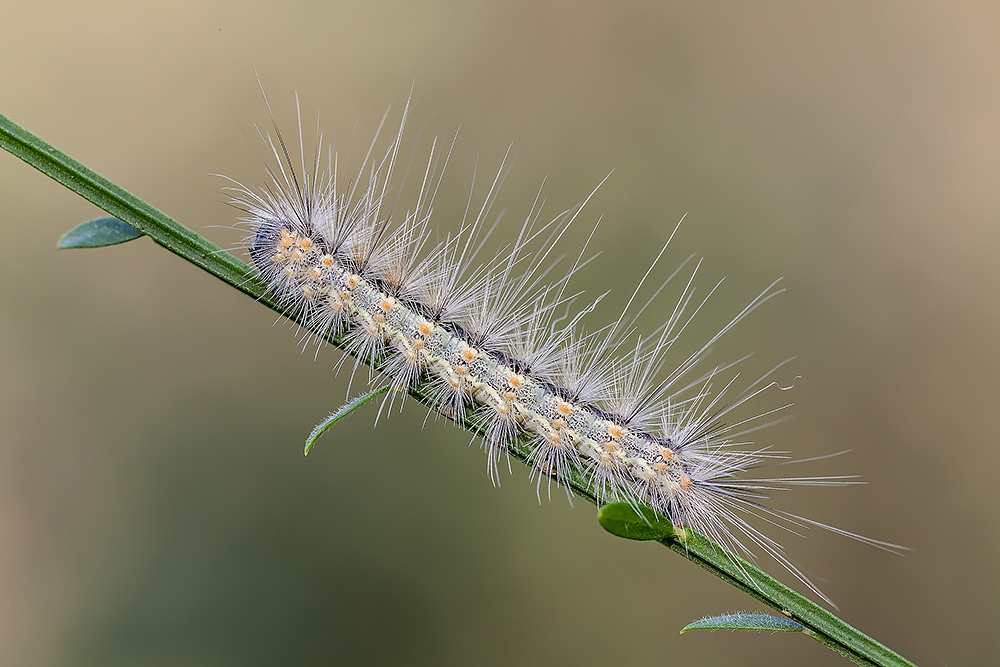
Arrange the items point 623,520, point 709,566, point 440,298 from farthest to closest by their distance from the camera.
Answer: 1. point 440,298
2. point 709,566
3. point 623,520

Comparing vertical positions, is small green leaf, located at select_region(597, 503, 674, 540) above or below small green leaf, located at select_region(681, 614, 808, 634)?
above

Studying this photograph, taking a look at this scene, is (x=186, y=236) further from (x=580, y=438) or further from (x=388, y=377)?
(x=580, y=438)

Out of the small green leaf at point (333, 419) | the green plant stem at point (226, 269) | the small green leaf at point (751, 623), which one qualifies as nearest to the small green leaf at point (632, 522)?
the green plant stem at point (226, 269)

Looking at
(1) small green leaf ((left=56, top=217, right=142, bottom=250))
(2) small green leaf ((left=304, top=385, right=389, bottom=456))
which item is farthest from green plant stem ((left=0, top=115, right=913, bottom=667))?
(2) small green leaf ((left=304, top=385, right=389, bottom=456))

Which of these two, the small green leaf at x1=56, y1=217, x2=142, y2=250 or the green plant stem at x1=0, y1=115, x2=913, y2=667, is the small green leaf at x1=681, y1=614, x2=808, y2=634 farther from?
the small green leaf at x1=56, y1=217, x2=142, y2=250

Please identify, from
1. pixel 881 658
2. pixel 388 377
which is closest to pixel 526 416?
pixel 388 377

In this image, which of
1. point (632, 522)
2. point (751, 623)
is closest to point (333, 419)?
point (632, 522)
